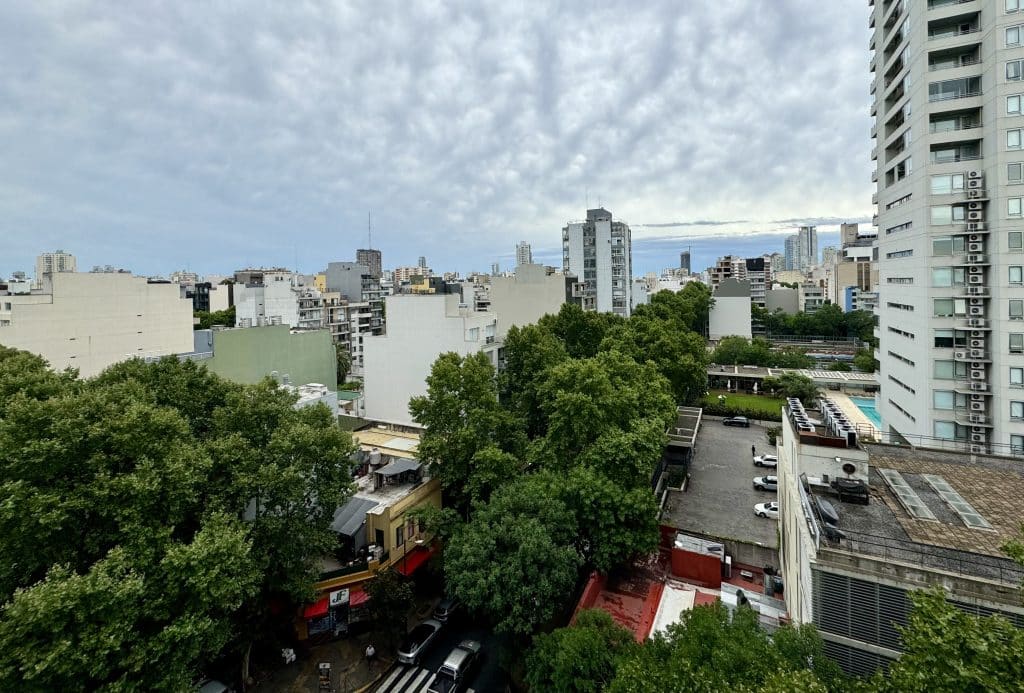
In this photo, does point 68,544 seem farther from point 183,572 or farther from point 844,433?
point 844,433

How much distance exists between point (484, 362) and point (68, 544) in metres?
15.5

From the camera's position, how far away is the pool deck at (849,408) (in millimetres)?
41338

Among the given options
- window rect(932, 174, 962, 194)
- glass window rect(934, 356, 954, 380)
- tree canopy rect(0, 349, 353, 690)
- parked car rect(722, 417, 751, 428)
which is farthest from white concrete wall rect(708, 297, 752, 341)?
tree canopy rect(0, 349, 353, 690)

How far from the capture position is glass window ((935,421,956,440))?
2325 cm

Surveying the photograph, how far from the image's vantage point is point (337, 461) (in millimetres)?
16469

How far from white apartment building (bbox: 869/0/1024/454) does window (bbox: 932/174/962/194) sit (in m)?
0.05

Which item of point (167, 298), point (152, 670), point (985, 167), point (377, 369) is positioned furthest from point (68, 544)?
point (985, 167)

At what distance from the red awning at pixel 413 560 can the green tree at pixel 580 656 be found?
8015 mm

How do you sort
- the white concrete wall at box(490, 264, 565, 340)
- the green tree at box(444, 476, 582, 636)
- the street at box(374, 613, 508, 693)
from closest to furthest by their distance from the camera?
1. the green tree at box(444, 476, 582, 636)
2. the street at box(374, 613, 508, 693)
3. the white concrete wall at box(490, 264, 565, 340)

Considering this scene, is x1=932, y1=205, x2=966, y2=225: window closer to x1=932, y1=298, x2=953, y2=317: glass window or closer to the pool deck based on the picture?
x1=932, y1=298, x2=953, y2=317: glass window

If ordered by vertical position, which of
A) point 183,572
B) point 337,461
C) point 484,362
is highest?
point 484,362

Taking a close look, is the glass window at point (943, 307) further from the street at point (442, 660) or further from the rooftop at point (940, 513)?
the street at point (442, 660)

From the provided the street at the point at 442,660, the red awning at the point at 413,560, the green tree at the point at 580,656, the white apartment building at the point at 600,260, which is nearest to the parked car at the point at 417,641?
the street at the point at 442,660

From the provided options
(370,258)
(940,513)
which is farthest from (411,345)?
(370,258)
